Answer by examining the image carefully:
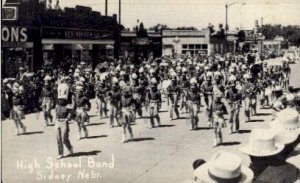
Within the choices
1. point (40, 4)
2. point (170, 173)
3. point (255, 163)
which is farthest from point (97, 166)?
point (40, 4)

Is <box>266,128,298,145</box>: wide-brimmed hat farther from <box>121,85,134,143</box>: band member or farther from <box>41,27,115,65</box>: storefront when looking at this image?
<box>41,27,115,65</box>: storefront

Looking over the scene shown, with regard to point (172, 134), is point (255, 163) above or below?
above

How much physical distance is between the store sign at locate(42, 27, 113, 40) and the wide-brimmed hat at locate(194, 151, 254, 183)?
21592 millimetres

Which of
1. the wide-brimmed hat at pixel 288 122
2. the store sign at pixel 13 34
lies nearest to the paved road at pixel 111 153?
the store sign at pixel 13 34

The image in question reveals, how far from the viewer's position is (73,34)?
28047mm

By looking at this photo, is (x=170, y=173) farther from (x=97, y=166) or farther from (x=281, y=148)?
(x=281, y=148)

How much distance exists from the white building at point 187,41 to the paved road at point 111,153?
1437 inches

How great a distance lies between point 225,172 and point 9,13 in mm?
16945

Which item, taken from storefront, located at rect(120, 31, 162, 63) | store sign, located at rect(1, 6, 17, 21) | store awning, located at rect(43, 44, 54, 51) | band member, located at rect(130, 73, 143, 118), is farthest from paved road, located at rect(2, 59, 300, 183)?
storefront, located at rect(120, 31, 162, 63)

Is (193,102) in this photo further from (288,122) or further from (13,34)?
(288,122)

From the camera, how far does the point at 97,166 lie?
10.7 metres

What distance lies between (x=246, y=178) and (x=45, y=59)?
73.3 ft

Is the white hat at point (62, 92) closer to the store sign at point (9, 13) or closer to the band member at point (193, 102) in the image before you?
the band member at point (193, 102)
